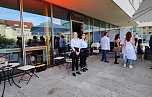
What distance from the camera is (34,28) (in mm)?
5957

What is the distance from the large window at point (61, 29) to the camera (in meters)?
7.13

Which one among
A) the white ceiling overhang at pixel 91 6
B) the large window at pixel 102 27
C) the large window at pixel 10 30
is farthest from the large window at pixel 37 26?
the large window at pixel 102 27

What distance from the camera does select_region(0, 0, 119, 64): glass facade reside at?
5.02 meters

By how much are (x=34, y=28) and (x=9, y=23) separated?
1.09m

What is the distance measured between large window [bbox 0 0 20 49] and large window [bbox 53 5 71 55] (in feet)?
6.94

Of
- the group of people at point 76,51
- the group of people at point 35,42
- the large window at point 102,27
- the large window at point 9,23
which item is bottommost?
the group of people at point 76,51

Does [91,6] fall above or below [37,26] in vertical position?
above

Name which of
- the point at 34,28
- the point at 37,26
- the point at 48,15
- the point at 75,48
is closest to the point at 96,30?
the point at 48,15

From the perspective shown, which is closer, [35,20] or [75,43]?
[75,43]

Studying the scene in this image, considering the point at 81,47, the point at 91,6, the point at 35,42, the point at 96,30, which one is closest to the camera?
the point at 81,47

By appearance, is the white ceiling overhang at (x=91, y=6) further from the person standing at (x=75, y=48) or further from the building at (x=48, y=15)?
the person standing at (x=75, y=48)

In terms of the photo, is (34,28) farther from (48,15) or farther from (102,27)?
(102,27)

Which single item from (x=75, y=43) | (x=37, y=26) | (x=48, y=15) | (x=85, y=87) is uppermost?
(x=48, y=15)

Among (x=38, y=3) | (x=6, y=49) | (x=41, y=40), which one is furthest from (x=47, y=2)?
(x=6, y=49)
